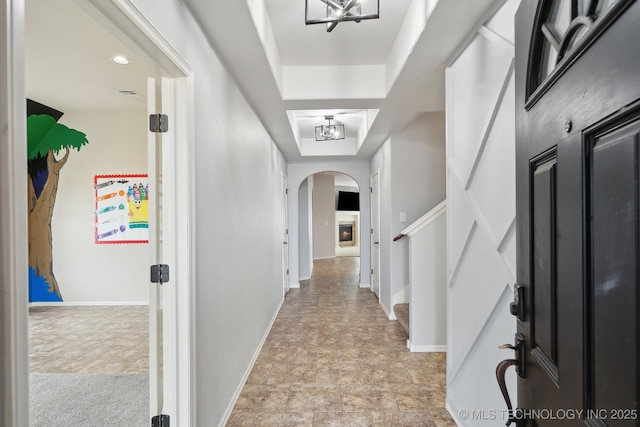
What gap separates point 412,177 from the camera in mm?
4223

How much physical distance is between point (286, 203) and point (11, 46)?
5396 millimetres

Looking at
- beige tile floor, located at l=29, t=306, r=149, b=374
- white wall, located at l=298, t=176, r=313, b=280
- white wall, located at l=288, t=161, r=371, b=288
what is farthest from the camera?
white wall, located at l=298, t=176, r=313, b=280

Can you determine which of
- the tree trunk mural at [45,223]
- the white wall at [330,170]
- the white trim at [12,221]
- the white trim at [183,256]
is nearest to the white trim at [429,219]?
the white trim at [183,256]

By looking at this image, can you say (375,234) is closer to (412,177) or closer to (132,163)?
(412,177)

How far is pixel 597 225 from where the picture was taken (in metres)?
0.54

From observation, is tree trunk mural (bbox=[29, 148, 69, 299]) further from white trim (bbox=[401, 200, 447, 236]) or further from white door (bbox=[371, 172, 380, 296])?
white trim (bbox=[401, 200, 447, 236])

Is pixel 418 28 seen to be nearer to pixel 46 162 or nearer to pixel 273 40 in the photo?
pixel 273 40

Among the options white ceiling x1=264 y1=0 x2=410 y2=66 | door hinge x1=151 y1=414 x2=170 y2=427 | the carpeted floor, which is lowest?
the carpeted floor

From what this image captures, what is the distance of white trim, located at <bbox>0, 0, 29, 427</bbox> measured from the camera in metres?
0.66

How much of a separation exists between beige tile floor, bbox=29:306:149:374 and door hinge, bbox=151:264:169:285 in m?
1.75

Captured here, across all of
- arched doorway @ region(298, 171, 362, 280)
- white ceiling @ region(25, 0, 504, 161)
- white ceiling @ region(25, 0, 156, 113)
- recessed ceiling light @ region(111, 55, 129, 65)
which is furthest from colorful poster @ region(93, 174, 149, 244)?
arched doorway @ region(298, 171, 362, 280)

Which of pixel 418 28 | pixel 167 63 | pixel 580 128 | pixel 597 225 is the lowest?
pixel 597 225

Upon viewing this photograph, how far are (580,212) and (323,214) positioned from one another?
983 cm

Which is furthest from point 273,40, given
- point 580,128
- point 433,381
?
point 433,381
